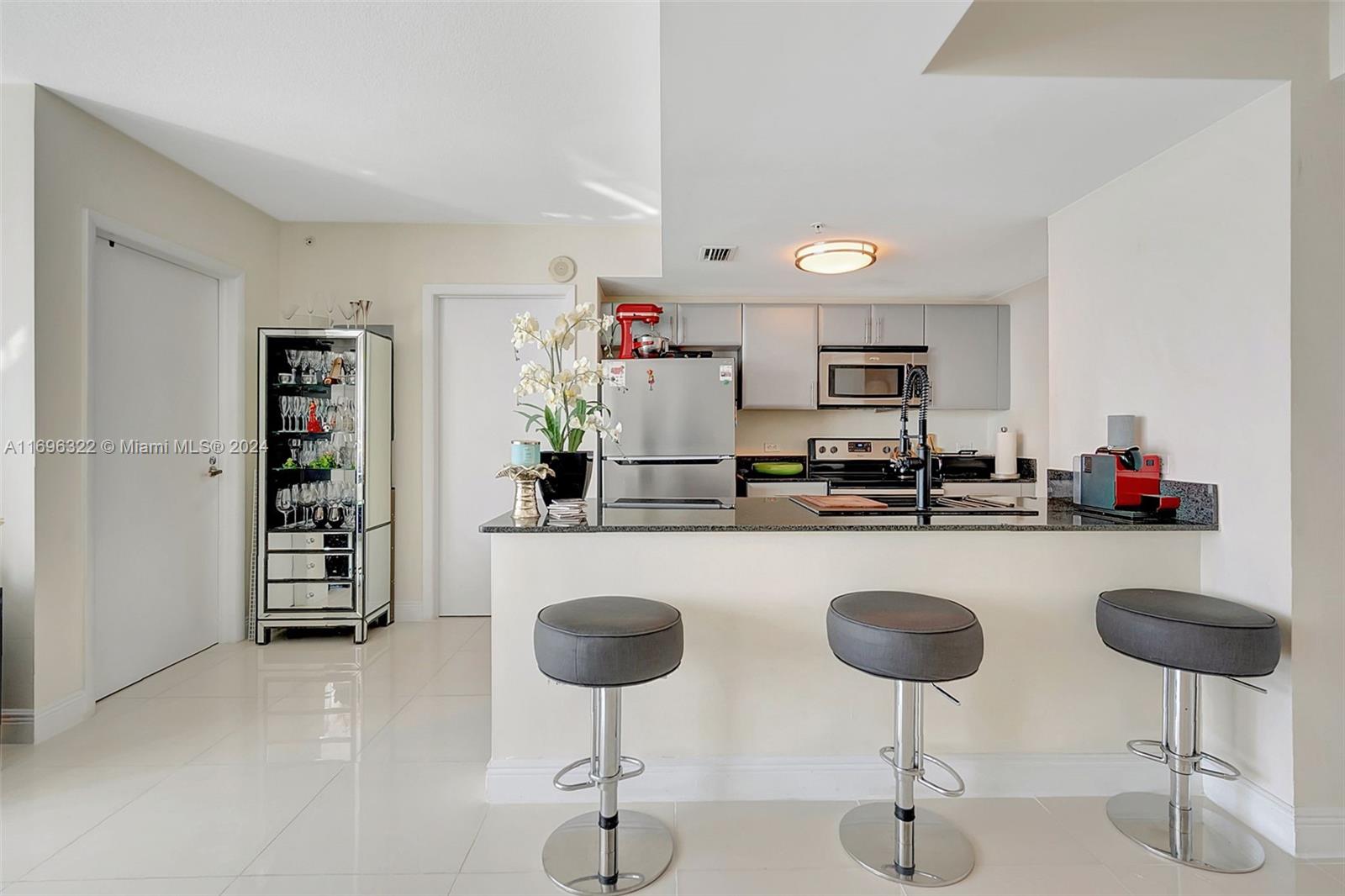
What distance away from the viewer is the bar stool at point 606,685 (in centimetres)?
162

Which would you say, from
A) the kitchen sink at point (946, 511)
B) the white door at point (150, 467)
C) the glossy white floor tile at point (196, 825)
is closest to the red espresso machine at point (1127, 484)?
the kitchen sink at point (946, 511)

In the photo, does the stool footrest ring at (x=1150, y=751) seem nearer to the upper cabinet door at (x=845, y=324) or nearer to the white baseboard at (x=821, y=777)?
the white baseboard at (x=821, y=777)

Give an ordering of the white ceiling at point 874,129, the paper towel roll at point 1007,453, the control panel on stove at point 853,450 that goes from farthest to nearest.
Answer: the control panel on stove at point 853,450 < the paper towel roll at point 1007,453 < the white ceiling at point 874,129

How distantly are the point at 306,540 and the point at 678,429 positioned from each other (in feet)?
7.43

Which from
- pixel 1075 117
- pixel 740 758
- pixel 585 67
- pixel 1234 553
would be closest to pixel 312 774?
pixel 740 758

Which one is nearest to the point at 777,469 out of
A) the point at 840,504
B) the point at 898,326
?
the point at 898,326

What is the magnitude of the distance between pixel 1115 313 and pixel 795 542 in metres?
1.57

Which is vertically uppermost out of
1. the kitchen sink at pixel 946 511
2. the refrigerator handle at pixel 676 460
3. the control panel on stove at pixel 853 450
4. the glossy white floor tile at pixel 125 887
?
the control panel on stove at pixel 853 450

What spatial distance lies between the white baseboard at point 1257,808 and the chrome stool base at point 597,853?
1.74m

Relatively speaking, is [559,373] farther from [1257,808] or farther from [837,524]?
[1257,808]

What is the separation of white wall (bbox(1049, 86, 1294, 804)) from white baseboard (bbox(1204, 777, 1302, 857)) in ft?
0.14

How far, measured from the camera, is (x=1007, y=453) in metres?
4.62

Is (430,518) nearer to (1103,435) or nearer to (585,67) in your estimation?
(585,67)

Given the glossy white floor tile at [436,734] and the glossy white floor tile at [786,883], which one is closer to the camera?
the glossy white floor tile at [786,883]
